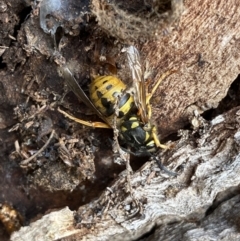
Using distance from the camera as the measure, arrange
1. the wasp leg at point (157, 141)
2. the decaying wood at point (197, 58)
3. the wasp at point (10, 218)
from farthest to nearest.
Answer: the wasp at point (10, 218), the wasp leg at point (157, 141), the decaying wood at point (197, 58)

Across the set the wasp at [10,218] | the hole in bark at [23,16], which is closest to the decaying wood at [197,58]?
the hole in bark at [23,16]

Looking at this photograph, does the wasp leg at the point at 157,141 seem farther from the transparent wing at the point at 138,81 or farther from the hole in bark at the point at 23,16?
the hole in bark at the point at 23,16

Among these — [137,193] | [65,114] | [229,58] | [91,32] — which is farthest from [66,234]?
[229,58]

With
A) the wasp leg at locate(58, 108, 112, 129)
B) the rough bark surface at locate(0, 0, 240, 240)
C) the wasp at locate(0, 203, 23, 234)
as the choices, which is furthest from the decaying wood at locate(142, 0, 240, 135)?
the wasp at locate(0, 203, 23, 234)

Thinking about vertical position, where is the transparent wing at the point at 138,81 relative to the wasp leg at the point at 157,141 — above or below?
above

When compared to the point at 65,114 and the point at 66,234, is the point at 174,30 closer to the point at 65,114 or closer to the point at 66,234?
the point at 65,114

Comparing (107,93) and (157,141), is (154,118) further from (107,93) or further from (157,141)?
(107,93)

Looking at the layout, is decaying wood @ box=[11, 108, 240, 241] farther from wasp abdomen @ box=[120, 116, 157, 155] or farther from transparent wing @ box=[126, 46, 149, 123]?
transparent wing @ box=[126, 46, 149, 123]
